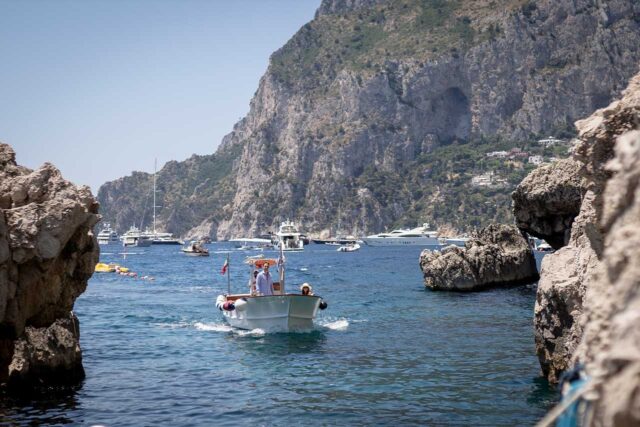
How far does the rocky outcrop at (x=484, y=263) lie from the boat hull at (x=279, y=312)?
19610 mm

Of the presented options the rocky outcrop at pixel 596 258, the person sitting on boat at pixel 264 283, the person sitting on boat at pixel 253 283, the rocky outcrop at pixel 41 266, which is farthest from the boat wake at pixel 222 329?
the rocky outcrop at pixel 596 258

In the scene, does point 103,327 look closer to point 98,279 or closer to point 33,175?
point 33,175

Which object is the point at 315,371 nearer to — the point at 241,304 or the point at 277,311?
the point at 277,311

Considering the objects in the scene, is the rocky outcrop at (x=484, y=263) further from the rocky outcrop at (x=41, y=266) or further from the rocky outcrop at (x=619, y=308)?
the rocky outcrop at (x=619, y=308)

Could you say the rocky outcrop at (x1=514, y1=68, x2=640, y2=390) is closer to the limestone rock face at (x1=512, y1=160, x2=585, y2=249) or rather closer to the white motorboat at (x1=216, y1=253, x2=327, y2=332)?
the white motorboat at (x1=216, y1=253, x2=327, y2=332)

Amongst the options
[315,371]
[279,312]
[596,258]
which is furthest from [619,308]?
[279,312]

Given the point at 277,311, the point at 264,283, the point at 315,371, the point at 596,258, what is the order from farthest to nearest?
the point at 264,283
the point at 277,311
the point at 315,371
the point at 596,258

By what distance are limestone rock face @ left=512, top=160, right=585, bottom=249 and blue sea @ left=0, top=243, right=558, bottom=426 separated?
186 inches

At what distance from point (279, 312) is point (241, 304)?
5.22 feet

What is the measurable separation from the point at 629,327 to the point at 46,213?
14.8 metres

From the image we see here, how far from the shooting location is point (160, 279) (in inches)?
2808

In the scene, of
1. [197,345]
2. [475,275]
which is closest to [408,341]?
[197,345]

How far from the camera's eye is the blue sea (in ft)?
52.6

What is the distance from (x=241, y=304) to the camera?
30375mm
